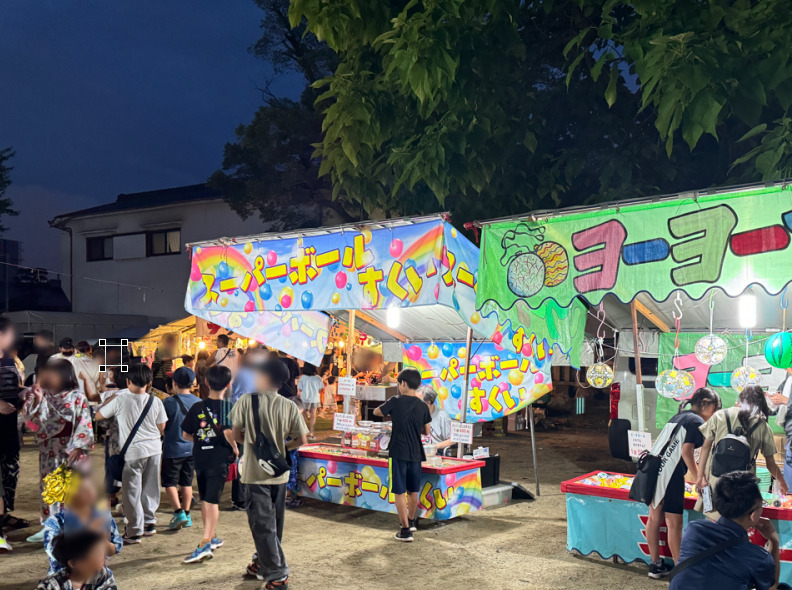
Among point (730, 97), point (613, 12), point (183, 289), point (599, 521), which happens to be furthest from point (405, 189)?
point (183, 289)

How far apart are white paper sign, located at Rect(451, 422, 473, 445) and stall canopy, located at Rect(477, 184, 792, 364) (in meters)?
1.60

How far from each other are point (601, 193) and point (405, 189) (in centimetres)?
291

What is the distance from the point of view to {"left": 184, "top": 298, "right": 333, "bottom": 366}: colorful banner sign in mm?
10445

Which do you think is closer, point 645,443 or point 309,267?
point 645,443

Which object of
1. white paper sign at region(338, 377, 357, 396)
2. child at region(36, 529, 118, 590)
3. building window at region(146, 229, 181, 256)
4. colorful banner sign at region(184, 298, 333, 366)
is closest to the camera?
child at region(36, 529, 118, 590)

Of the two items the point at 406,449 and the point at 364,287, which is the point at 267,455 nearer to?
the point at 406,449

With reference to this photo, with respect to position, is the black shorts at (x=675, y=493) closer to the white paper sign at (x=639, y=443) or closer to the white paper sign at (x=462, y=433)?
the white paper sign at (x=639, y=443)

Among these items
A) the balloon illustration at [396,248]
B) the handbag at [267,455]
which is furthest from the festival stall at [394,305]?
the handbag at [267,455]

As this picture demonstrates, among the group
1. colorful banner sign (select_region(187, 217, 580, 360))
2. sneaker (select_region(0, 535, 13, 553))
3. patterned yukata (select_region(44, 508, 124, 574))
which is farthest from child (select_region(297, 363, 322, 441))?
patterned yukata (select_region(44, 508, 124, 574))

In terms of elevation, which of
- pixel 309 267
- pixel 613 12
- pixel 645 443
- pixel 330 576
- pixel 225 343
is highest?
pixel 613 12

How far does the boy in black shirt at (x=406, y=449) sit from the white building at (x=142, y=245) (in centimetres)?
1756

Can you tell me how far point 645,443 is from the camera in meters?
6.50

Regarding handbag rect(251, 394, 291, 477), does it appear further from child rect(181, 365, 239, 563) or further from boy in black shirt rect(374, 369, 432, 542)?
boy in black shirt rect(374, 369, 432, 542)

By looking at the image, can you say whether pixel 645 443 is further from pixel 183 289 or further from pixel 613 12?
pixel 183 289
